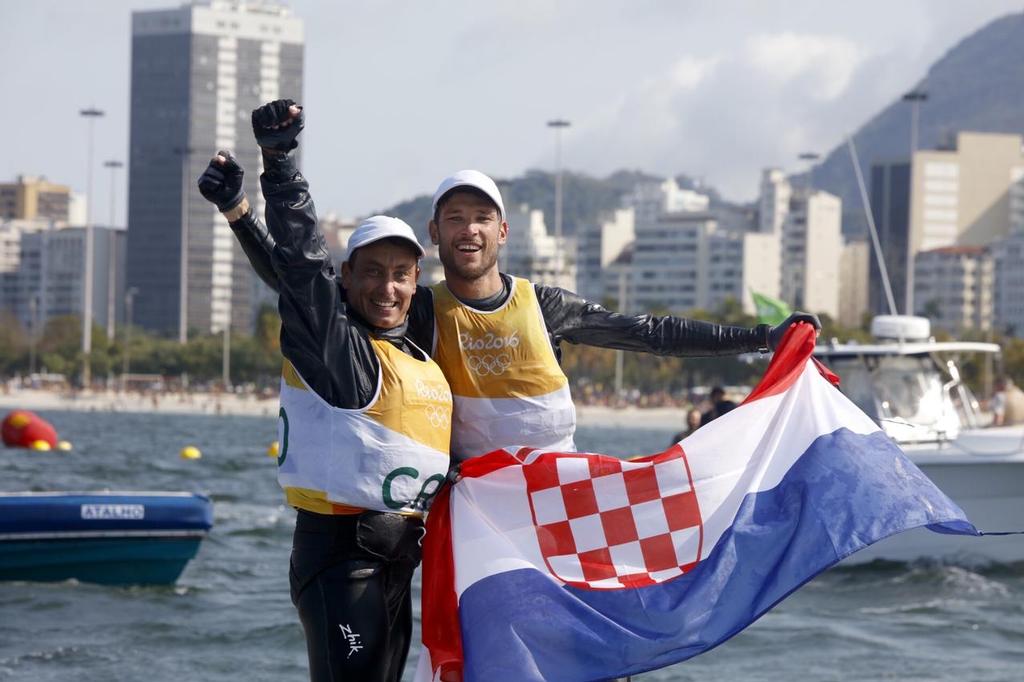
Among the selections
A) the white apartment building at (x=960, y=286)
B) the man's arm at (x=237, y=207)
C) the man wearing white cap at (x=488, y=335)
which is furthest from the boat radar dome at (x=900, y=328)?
the white apartment building at (x=960, y=286)

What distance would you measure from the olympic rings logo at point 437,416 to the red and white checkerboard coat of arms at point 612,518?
0.39m

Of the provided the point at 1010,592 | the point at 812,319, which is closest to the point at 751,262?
the point at 1010,592

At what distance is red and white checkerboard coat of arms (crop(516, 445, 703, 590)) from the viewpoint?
5828 millimetres

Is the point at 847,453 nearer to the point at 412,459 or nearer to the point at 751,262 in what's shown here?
the point at 412,459

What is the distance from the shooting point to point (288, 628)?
44.8 ft

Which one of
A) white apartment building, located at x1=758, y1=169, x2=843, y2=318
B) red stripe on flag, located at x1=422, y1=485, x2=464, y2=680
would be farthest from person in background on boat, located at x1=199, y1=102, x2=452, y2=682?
white apartment building, located at x1=758, y1=169, x2=843, y2=318

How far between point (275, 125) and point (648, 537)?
6.38 feet

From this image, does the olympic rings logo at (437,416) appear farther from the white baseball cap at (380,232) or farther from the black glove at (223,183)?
the black glove at (223,183)

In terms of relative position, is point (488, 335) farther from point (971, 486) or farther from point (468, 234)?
point (971, 486)

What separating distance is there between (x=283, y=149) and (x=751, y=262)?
187 m

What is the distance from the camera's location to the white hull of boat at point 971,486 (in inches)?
728

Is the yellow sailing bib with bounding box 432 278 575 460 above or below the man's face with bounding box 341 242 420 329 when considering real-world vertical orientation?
below

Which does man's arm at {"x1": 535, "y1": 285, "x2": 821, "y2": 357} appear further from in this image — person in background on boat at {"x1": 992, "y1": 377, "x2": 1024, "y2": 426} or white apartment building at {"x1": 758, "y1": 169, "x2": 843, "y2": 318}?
white apartment building at {"x1": 758, "y1": 169, "x2": 843, "y2": 318}

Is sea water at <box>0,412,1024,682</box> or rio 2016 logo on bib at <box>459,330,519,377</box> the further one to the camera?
sea water at <box>0,412,1024,682</box>
